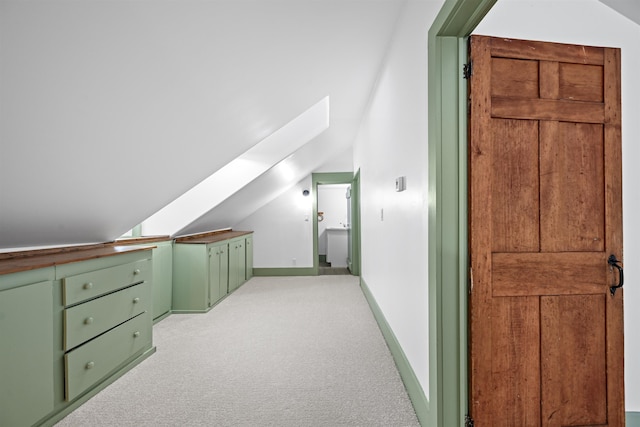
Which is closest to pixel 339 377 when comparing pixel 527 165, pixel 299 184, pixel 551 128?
pixel 527 165

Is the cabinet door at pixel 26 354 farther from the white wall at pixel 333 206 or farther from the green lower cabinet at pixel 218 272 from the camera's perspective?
the white wall at pixel 333 206

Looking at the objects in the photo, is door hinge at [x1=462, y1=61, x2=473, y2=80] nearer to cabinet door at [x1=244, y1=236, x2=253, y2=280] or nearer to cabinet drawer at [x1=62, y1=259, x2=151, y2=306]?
cabinet drawer at [x1=62, y1=259, x2=151, y2=306]

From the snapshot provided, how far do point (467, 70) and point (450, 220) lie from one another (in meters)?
0.66

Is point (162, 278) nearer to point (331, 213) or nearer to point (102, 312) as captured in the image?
point (102, 312)

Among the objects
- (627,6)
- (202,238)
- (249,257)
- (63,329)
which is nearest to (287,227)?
(249,257)

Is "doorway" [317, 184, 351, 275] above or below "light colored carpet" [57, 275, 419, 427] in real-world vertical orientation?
above

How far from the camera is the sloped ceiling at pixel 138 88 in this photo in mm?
1157

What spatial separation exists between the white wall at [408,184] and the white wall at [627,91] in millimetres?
606

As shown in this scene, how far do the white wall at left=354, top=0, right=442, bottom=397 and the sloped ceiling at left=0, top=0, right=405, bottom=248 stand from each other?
1.05ft

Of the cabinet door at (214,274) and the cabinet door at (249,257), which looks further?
the cabinet door at (249,257)

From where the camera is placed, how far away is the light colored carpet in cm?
176

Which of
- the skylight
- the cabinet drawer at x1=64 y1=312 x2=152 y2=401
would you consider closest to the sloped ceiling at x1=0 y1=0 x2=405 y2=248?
the cabinet drawer at x1=64 y1=312 x2=152 y2=401

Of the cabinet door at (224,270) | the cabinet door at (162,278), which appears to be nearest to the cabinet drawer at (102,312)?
the cabinet door at (162,278)

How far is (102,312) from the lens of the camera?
6.72ft
